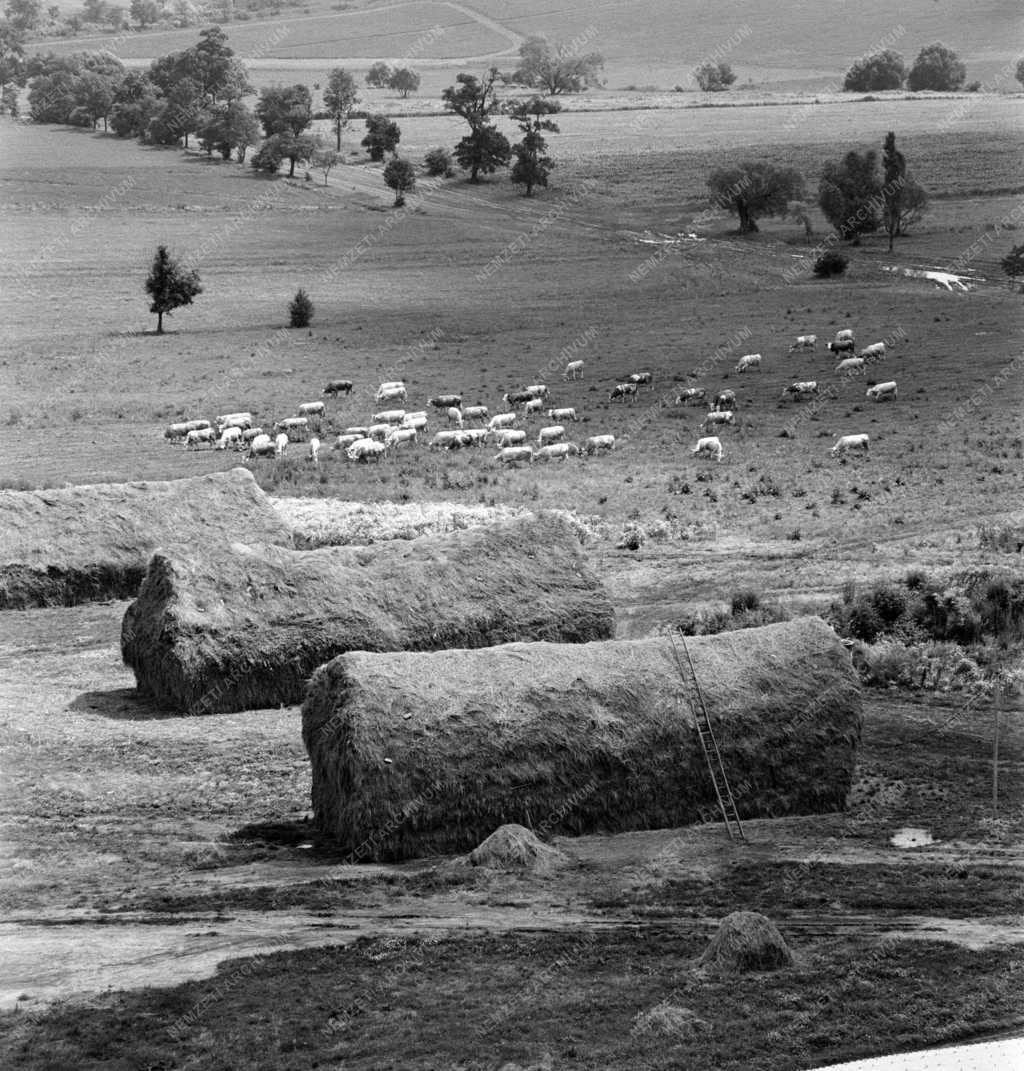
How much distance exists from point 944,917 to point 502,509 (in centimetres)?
2880

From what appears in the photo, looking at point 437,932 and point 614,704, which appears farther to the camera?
point 614,704

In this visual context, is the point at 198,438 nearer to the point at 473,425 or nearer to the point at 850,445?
the point at 473,425

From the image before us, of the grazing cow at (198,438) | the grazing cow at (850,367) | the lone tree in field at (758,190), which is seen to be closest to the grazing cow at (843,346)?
the grazing cow at (850,367)

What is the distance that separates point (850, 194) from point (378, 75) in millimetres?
83500

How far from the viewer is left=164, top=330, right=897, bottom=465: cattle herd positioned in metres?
59.7

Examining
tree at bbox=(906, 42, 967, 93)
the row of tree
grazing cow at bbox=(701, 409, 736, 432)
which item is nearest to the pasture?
grazing cow at bbox=(701, 409, 736, 432)

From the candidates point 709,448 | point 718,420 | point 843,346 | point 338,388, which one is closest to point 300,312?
point 338,388

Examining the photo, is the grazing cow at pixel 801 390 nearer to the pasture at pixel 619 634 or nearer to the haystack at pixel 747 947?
the pasture at pixel 619 634

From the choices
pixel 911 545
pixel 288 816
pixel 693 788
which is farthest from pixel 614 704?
pixel 911 545

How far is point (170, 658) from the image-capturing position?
30.8 metres

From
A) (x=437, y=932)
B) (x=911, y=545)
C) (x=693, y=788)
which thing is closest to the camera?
(x=437, y=932)

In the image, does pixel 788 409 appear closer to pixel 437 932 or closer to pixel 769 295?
pixel 769 295

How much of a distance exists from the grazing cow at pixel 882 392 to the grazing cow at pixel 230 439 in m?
23.5

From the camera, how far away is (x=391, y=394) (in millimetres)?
73250
